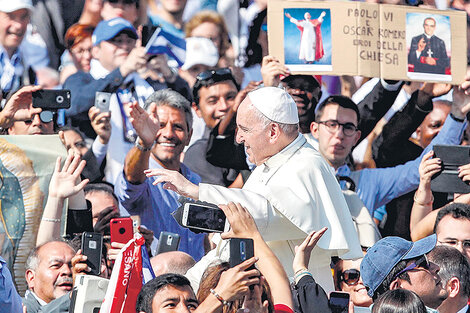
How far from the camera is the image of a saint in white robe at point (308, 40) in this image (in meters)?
7.21

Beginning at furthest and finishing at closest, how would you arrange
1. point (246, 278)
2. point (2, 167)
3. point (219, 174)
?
point (219, 174), point (2, 167), point (246, 278)

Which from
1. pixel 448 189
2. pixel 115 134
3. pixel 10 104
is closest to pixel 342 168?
pixel 448 189

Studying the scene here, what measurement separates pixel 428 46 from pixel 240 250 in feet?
13.2

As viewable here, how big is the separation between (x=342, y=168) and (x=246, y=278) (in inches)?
128

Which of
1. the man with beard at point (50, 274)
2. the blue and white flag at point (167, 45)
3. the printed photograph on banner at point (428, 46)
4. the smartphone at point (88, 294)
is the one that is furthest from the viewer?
the blue and white flag at point (167, 45)

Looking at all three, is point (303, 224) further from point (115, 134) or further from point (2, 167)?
point (115, 134)

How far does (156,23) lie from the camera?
8.91 metres

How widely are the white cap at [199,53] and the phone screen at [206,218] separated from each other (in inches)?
161

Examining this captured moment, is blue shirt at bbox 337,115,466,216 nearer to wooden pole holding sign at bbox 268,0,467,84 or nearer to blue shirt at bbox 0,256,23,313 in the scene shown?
wooden pole holding sign at bbox 268,0,467,84

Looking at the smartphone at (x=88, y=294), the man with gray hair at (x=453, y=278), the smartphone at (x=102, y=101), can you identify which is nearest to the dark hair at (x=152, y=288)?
the smartphone at (x=88, y=294)

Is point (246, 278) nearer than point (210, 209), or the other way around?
point (246, 278)

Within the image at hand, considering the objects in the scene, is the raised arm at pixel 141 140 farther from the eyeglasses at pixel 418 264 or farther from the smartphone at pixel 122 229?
the eyeglasses at pixel 418 264

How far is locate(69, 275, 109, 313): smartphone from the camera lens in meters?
4.57

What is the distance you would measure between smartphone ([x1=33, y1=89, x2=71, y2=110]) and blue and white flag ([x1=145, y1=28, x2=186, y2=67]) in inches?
50.9
